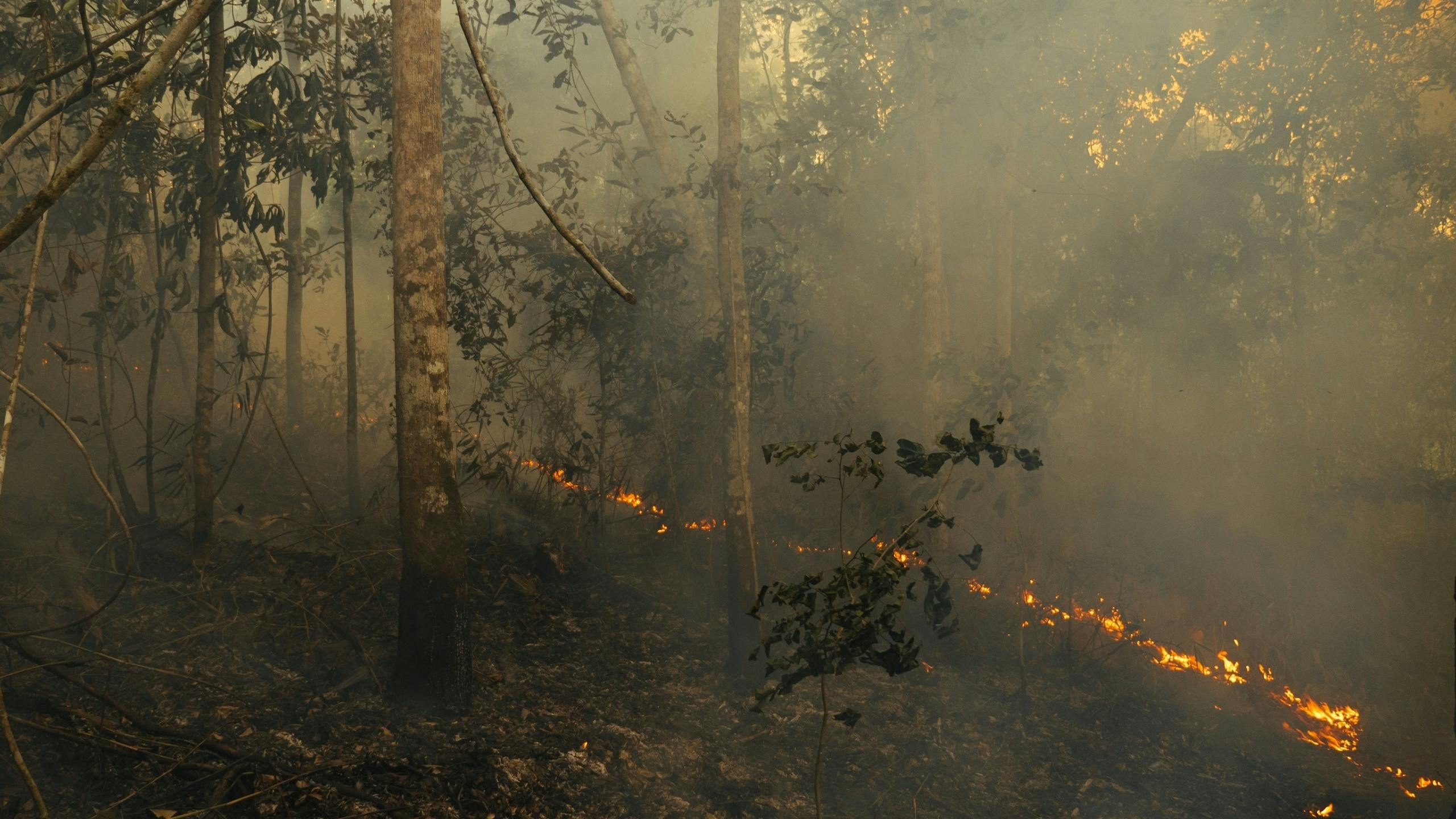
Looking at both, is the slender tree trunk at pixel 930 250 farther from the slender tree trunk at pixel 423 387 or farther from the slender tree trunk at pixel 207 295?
the slender tree trunk at pixel 207 295

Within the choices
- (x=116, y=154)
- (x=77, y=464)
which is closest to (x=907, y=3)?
(x=116, y=154)

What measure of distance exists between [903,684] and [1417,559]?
620 cm

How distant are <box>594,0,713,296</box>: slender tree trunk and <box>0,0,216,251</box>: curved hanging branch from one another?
5922 mm

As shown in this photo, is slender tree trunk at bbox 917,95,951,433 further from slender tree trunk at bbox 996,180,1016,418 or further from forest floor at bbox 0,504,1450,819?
forest floor at bbox 0,504,1450,819

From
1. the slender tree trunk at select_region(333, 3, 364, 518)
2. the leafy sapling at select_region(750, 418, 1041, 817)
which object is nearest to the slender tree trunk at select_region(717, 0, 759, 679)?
the leafy sapling at select_region(750, 418, 1041, 817)

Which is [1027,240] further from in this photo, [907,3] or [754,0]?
[754,0]

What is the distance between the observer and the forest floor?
395 cm

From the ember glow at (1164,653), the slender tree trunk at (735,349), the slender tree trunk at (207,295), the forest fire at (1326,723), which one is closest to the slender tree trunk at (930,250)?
the ember glow at (1164,653)

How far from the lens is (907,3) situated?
343 inches

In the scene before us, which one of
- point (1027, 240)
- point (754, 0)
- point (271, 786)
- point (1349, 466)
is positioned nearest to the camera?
point (271, 786)

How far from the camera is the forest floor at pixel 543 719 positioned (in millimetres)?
3951

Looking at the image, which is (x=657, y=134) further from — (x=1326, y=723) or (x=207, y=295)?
(x=1326, y=723)

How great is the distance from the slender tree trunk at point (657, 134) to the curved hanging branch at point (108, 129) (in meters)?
5.92

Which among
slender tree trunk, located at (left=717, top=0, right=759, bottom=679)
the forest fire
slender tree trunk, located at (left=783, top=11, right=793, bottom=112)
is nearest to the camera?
slender tree trunk, located at (left=717, top=0, right=759, bottom=679)
